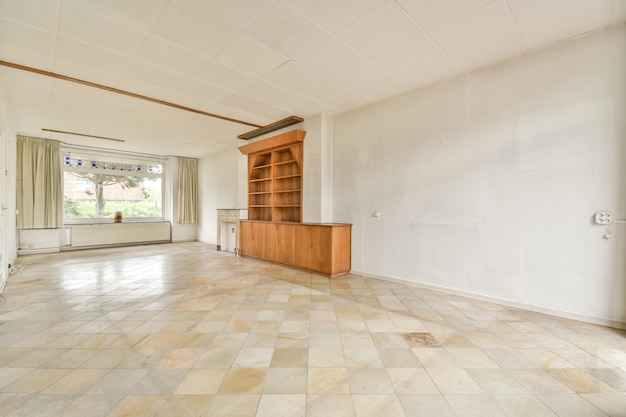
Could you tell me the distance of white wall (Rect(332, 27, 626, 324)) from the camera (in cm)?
277

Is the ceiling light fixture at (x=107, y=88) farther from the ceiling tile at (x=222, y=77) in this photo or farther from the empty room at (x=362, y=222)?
the ceiling tile at (x=222, y=77)

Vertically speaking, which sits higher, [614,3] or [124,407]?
[614,3]

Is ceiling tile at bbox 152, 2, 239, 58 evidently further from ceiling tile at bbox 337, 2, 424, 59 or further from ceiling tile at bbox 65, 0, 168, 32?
ceiling tile at bbox 337, 2, 424, 59

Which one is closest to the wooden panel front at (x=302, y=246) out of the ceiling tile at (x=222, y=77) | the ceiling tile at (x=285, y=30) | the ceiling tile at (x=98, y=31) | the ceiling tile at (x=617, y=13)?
the ceiling tile at (x=222, y=77)

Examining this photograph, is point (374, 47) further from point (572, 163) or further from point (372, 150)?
point (572, 163)

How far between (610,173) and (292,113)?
179 inches

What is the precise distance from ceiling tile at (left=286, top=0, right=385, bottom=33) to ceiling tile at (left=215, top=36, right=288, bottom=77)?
2.49 feet

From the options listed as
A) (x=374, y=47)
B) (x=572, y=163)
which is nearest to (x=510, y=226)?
(x=572, y=163)

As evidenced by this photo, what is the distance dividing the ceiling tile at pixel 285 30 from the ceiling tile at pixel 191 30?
0.30 m

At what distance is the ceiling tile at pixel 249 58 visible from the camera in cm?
302

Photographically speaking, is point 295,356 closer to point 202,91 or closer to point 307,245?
point 307,245

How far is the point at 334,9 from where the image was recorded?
96.9 inches

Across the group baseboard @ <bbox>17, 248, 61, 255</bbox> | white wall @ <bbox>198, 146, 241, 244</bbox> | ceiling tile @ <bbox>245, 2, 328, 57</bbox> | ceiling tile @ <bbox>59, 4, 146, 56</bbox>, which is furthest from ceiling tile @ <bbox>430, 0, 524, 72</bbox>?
baseboard @ <bbox>17, 248, 61, 255</bbox>

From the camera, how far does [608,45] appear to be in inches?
108
